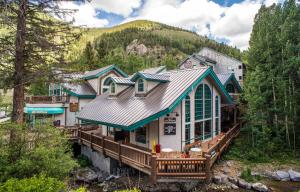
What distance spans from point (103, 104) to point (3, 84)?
911 centimetres

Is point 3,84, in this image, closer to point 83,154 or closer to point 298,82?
point 83,154

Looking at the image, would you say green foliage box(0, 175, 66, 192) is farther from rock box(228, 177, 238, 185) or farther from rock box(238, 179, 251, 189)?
rock box(238, 179, 251, 189)

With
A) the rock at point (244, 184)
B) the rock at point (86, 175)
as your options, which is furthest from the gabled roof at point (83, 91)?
the rock at point (244, 184)

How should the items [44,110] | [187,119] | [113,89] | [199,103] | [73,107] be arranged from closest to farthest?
[187,119] < [199,103] < [113,89] < [44,110] < [73,107]

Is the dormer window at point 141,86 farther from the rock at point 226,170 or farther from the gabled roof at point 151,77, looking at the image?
the rock at point 226,170

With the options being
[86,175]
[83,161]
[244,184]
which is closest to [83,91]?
[83,161]

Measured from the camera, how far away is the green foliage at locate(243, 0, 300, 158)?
17.5 m

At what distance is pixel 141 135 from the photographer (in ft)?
48.6

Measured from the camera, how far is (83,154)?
19.2 meters

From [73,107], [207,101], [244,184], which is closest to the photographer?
[244,184]

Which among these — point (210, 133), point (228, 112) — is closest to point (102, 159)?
point (210, 133)

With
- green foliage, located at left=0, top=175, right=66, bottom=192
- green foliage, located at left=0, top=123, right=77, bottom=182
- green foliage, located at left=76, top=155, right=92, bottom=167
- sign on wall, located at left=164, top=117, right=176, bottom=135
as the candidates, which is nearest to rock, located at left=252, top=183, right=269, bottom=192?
sign on wall, located at left=164, top=117, right=176, bottom=135

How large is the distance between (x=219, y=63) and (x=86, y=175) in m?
27.9

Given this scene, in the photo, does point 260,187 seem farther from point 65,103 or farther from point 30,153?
point 65,103
